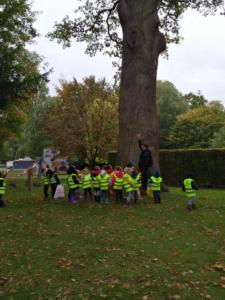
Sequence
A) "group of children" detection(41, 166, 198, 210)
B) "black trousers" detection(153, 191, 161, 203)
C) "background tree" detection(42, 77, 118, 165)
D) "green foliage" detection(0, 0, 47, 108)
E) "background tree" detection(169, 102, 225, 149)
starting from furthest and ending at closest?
"background tree" detection(169, 102, 225, 149)
"background tree" detection(42, 77, 118, 165)
"green foliage" detection(0, 0, 47, 108)
"black trousers" detection(153, 191, 161, 203)
"group of children" detection(41, 166, 198, 210)

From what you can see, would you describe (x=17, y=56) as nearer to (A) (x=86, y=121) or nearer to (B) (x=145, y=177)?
(A) (x=86, y=121)

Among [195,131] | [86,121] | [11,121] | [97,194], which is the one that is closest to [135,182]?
[97,194]

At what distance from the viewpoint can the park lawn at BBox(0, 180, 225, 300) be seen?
734 cm

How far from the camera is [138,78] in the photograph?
1730cm

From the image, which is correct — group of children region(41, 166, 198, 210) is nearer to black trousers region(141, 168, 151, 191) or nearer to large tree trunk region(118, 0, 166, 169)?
black trousers region(141, 168, 151, 191)

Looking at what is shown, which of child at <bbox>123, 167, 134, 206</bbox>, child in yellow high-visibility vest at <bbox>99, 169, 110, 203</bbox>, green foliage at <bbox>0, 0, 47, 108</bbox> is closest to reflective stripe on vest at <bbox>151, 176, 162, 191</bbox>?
child at <bbox>123, 167, 134, 206</bbox>

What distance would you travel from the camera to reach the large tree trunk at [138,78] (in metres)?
17.1

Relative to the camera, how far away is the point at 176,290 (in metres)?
7.19

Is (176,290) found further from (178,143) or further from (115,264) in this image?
(178,143)

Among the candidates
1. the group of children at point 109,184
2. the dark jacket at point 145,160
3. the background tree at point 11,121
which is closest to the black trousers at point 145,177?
the dark jacket at point 145,160

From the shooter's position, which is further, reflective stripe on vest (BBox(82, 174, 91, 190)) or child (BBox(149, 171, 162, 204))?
reflective stripe on vest (BBox(82, 174, 91, 190))

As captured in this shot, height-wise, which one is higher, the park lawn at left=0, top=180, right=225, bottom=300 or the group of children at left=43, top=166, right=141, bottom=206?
the group of children at left=43, top=166, right=141, bottom=206

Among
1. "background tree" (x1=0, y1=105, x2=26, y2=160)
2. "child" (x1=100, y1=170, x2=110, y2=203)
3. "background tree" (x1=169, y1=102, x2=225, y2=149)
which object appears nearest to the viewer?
"child" (x1=100, y1=170, x2=110, y2=203)

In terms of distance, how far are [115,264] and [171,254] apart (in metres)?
1.34
